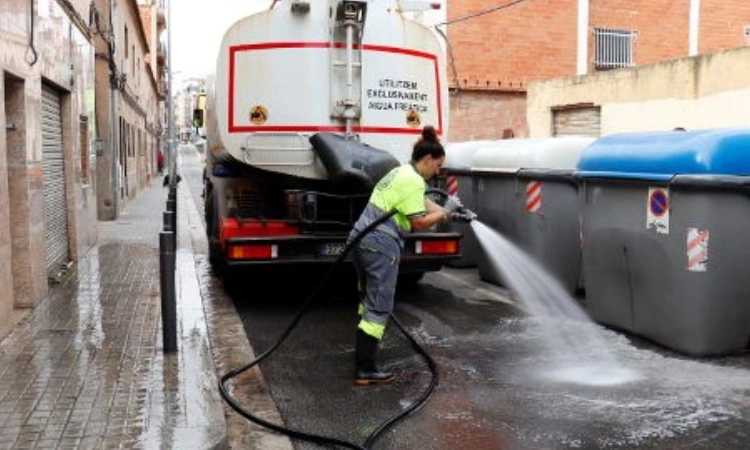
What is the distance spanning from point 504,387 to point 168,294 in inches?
97.7

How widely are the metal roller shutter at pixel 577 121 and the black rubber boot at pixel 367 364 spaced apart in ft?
45.1

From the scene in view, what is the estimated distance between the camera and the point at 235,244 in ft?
24.6

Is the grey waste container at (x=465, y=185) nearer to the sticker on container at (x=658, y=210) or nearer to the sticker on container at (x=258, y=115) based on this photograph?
the sticker on container at (x=258, y=115)

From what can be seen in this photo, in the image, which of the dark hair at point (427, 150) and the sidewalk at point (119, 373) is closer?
the sidewalk at point (119, 373)

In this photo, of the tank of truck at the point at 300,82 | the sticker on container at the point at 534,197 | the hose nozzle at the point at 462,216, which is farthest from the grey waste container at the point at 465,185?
the hose nozzle at the point at 462,216

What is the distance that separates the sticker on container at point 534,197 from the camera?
8.61m

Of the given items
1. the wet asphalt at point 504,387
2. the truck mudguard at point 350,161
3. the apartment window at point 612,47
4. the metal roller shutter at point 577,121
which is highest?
the apartment window at point 612,47

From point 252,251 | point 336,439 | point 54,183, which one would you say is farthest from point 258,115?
point 336,439

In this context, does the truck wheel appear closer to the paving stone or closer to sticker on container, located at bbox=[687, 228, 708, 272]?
the paving stone

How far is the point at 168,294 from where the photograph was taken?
5973 millimetres

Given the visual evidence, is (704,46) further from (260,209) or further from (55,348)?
(55,348)

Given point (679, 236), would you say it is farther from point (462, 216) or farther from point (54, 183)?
point (54, 183)

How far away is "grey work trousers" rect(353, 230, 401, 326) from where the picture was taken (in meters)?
5.46

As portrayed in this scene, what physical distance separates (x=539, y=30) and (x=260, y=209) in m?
18.3
